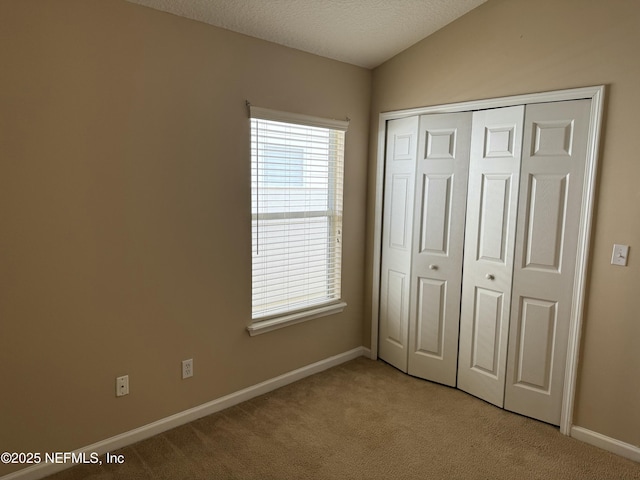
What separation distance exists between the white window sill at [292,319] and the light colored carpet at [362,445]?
1.54 feet

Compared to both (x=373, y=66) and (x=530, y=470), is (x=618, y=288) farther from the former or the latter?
(x=373, y=66)

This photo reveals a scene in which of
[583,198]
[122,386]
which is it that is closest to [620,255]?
[583,198]

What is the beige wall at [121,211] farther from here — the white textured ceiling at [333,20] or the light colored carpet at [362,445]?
the light colored carpet at [362,445]

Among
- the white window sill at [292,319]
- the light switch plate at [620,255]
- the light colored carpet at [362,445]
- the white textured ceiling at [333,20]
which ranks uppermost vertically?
the white textured ceiling at [333,20]

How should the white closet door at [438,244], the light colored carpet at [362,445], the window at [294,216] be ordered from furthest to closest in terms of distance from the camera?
the white closet door at [438,244] < the window at [294,216] < the light colored carpet at [362,445]

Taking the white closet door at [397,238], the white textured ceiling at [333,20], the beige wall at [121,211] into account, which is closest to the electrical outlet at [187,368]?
the beige wall at [121,211]

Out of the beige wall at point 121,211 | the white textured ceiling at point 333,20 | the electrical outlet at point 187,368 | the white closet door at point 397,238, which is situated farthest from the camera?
the white closet door at point 397,238

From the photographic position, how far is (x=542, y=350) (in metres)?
2.64

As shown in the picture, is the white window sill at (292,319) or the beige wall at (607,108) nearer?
Answer: the beige wall at (607,108)

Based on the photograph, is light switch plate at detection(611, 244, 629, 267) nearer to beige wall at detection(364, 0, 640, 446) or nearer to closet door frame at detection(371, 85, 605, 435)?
beige wall at detection(364, 0, 640, 446)

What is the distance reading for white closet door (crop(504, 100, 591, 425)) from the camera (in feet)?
8.04

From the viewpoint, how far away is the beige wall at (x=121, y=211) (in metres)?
1.93

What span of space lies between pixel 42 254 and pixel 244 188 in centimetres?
113

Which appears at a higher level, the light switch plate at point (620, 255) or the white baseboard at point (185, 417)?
the light switch plate at point (620, 255)
